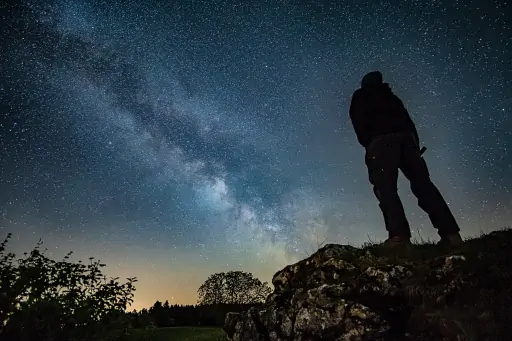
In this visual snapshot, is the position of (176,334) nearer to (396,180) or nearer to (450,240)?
(396,180)

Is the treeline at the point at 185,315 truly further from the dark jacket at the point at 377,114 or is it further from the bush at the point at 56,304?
the dark jacket at the point at 377,114

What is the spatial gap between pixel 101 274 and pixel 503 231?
1265cm

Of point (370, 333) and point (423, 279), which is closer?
point (370, 333)

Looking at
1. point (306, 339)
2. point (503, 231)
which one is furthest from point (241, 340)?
point (503, 231)

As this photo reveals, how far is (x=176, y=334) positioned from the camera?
13516 mm

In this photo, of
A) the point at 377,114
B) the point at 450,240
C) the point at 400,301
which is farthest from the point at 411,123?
the point at 400,301

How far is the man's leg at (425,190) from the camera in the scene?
29.3 feet

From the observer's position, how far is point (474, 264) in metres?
6.16

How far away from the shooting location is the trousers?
8.92m

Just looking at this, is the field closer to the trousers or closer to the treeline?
the treeline

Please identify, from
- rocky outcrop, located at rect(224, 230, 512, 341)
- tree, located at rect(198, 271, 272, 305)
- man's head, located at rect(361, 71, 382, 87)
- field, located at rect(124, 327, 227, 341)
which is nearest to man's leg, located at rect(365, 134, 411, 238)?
rocky outcrop, located at rect(224, 230, 512, 341)

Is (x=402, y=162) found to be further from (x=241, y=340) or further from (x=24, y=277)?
(x=24, y=277)

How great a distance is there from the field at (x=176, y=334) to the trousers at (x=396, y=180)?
7021 millimetres

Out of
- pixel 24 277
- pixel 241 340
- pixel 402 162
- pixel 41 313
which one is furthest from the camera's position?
pixel 24 277
